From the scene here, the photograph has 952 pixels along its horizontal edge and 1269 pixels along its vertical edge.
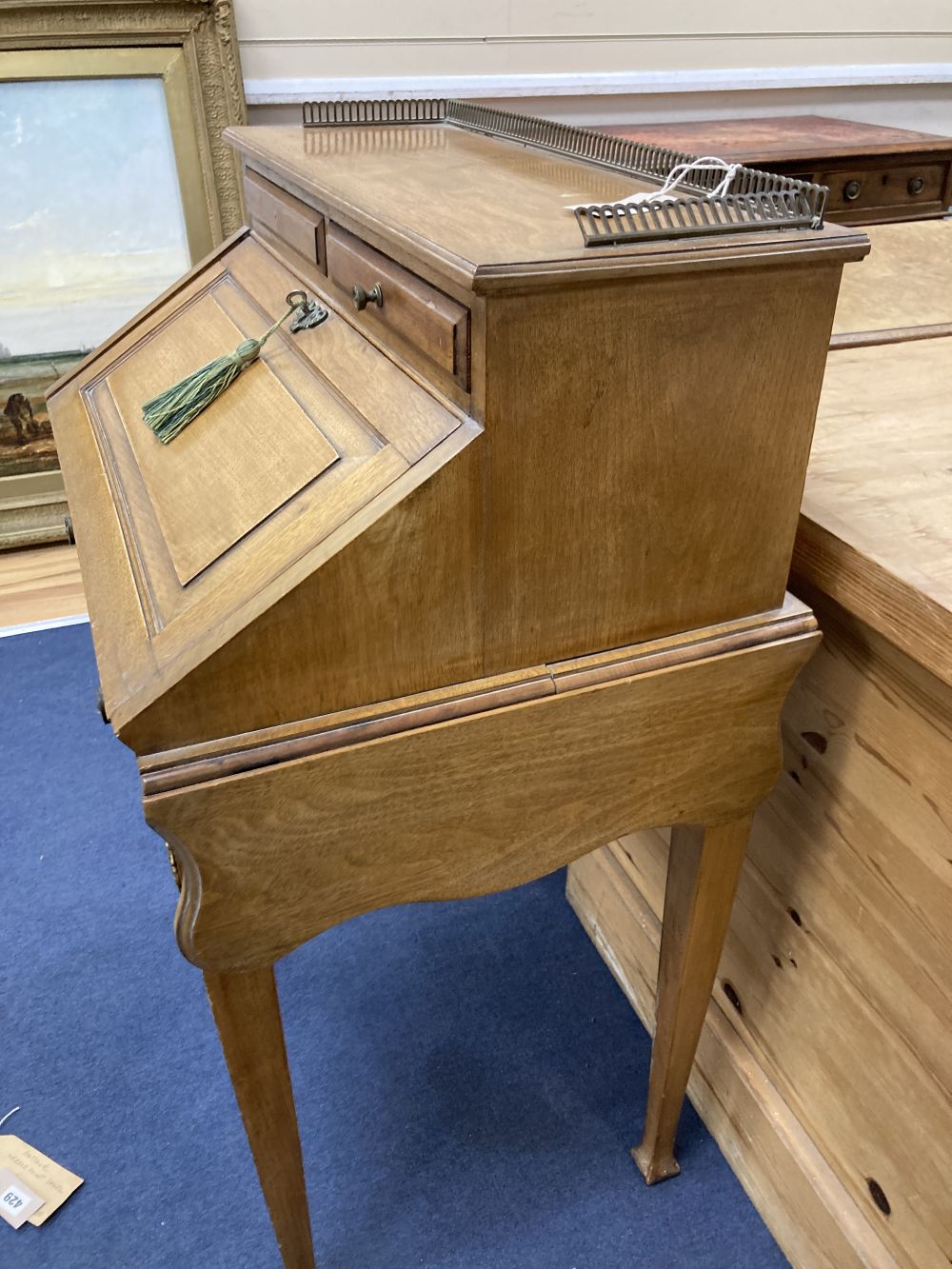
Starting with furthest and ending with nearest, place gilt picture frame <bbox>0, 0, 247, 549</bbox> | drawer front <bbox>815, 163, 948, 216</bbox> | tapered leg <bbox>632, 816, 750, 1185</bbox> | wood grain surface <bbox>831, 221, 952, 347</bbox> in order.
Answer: drawer front <bbox>815, 163, 948, 216</bbox>
gilt picture frame <bbox>0, 0, 247, 549</bbox>
wood grain surface <bbox>831, 221, 952, 347</bbox>
tapered leg <bbox>632, 816, 750, 1185</bbox>

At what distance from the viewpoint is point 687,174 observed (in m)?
0.90

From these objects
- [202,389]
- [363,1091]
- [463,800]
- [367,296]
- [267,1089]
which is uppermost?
[367,296]

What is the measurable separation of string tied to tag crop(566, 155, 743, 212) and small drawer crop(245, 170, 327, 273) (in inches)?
12.5

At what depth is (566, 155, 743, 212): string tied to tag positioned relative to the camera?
0.80 m

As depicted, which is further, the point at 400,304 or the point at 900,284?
the point at 900,284

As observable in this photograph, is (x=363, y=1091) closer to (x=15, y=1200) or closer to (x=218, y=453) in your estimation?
(x=15, y=1200)

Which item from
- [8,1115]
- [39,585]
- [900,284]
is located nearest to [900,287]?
[900,284]

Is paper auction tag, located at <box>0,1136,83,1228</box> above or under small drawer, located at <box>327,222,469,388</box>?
under

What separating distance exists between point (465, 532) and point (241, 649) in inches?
7.5

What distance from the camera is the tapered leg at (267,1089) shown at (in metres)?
0.91

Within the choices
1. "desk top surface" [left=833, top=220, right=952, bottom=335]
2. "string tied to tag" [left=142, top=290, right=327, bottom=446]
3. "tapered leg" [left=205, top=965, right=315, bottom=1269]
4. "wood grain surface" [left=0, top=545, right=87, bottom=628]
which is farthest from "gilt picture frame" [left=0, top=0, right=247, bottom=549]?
"tapered leg" [left=205, top=965, right=315, bottom=1269]

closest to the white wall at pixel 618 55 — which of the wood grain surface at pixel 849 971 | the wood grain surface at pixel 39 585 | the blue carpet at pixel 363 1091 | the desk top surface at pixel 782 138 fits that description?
the desk top surface at pixel 782 138

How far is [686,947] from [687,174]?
81 cm

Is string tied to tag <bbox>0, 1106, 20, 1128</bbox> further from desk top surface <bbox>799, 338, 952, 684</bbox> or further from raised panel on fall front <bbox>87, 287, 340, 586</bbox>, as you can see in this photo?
desk top surface <bbox>799, 338, 952, 684</bbox>
